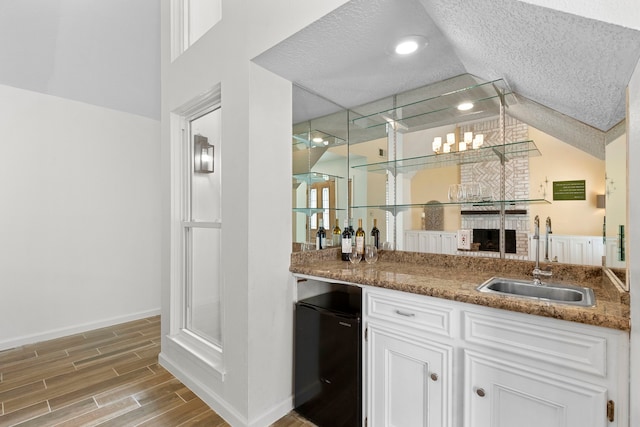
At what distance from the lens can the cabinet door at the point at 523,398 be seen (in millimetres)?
1065

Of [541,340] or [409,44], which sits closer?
[541,340]

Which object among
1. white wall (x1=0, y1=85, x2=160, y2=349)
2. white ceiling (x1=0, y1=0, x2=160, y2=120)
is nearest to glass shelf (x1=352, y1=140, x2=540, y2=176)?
white ceiling (x1=0, y1=0, x2=160, y2=120)

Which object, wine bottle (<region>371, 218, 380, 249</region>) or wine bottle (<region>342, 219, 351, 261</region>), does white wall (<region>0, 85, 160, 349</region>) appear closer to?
wine bottle (<region>342, 219, 351, 261</region>)

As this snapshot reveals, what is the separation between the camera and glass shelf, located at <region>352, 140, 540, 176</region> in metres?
1.81

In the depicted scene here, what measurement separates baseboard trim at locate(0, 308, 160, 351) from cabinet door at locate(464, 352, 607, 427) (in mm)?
3812

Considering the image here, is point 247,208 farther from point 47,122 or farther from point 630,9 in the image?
point 47,122

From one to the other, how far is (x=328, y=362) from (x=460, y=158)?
5.08 ft

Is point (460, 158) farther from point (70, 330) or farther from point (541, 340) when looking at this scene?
point (70, 330)

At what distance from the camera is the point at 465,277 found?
171cm

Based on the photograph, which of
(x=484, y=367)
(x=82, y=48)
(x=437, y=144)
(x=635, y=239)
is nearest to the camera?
(x=635, y=239)

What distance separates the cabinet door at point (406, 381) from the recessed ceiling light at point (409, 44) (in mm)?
1531

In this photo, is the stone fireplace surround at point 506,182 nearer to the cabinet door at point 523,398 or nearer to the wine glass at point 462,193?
the wine glass at point 462,193

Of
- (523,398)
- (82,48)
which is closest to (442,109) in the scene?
(523,398)

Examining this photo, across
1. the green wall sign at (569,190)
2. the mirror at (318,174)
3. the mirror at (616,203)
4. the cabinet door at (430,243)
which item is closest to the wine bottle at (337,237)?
the mirror at (318,174)
